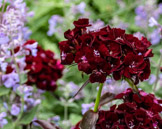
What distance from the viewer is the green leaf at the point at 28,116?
2016 mm

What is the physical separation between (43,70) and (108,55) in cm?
113

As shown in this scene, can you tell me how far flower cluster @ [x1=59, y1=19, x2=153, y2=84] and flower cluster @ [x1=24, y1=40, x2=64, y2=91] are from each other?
910 millimetres

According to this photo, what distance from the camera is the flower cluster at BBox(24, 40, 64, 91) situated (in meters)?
2.34

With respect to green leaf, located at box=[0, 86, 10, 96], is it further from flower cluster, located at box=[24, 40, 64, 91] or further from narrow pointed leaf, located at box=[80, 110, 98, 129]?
narrow pointed leaf, located at box=[80, 110, 98, 129]

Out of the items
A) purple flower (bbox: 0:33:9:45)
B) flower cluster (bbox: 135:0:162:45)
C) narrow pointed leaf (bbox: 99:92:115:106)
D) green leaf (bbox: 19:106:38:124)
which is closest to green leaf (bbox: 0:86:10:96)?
green leaf (bbox: 19:106:38:124)

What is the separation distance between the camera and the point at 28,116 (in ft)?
6.79

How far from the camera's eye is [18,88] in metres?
2.02

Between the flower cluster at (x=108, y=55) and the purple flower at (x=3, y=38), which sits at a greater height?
the purple flower at (x=3, y=38)

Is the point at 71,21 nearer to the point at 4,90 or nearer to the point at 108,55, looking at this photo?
the point at 4,90

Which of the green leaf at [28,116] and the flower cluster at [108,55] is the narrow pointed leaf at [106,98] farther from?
the green leaf at [28,116]

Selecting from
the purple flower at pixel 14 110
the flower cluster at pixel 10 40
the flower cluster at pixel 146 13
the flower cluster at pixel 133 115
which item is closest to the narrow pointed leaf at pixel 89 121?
the flower cluster at pixel 133 115

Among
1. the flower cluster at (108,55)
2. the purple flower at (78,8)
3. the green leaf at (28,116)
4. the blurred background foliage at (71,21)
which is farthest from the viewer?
the purple flower at (78,8)

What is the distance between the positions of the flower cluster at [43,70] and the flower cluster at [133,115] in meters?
0.89

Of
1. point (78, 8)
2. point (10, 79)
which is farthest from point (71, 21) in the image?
point (10, 79)
